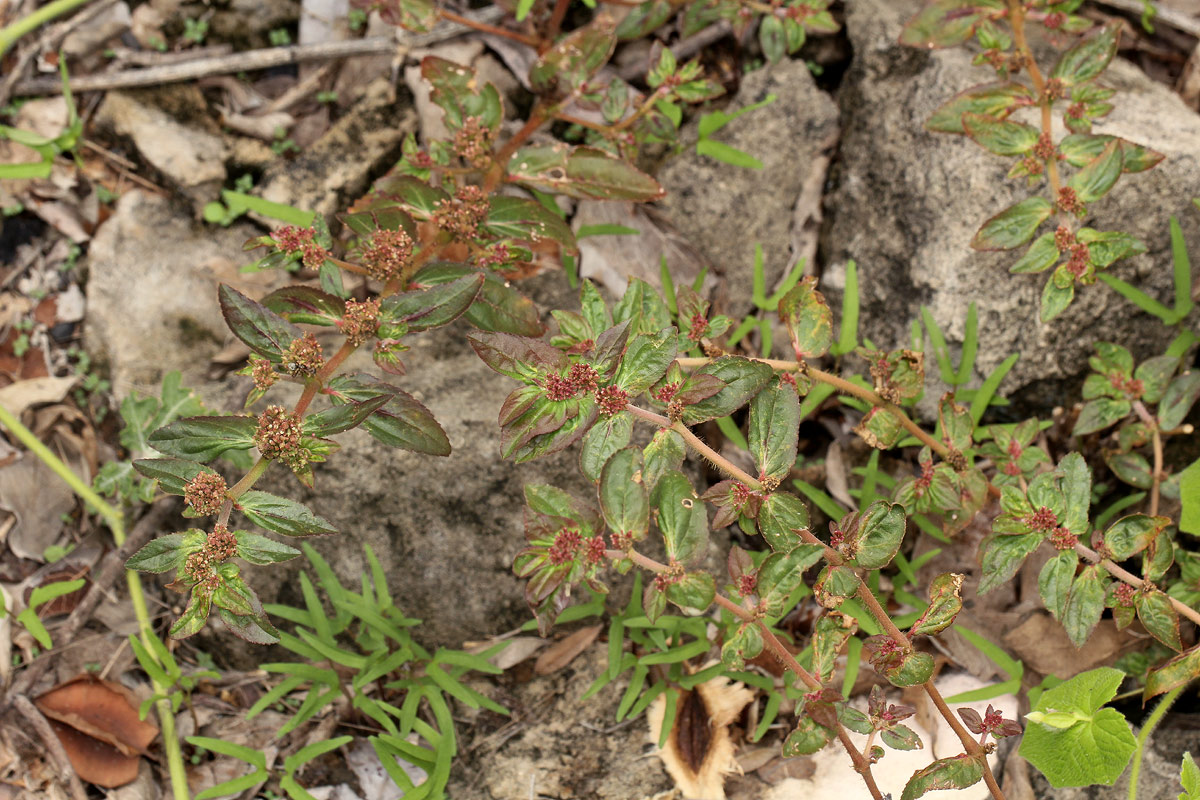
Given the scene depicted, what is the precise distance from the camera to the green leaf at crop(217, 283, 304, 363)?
2.19m

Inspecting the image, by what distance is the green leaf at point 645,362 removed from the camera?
2119 mm

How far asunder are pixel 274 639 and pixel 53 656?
147 centimetres

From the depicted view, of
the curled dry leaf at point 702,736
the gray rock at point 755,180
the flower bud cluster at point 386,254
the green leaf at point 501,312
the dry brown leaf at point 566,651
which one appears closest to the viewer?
the flower bud cluster at point 386,254

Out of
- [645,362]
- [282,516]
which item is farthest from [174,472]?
[645,362]

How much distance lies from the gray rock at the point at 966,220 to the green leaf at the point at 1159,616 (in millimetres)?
884

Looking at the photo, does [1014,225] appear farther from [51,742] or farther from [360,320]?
[51,742]

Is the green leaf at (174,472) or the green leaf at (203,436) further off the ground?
the green leaf at (203,436)

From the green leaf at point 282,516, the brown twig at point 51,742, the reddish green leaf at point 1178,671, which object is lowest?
the brown twig at point 51,742

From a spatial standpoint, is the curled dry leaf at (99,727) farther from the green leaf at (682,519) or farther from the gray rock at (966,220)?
→ the gray rock at (966,220)

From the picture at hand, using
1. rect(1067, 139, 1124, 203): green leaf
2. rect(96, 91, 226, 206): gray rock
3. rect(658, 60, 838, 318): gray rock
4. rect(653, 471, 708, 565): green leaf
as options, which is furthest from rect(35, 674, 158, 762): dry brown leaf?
rect(1067, 139, 1124, 203): green leaf

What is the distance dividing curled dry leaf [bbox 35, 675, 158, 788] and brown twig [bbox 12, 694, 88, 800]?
2 cm

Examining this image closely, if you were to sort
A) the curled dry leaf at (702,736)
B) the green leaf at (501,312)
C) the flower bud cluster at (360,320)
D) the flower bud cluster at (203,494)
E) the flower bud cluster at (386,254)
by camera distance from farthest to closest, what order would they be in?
the curled dry leaf at (702,736) → the green leaf at (501,312) → the flower bud cluster at (386,254) → the flower bud cluster at (360,320) → the flower bud cluster at (203,494)

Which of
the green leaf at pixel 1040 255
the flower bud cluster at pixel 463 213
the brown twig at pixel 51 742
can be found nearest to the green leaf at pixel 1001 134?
the green leaf at pixel 1040 255

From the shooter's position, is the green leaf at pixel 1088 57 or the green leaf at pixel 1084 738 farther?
the green leaf at pixel 1088 57
